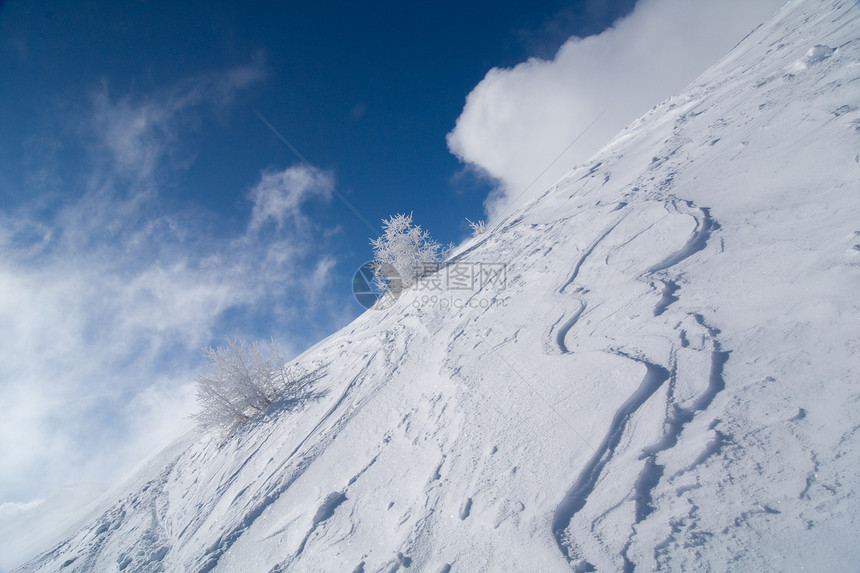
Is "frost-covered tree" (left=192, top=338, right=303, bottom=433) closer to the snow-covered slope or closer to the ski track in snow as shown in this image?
the snow-covered slope

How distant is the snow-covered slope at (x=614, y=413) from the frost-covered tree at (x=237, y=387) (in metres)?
0.46

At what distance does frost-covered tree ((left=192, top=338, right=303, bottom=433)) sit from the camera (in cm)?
556

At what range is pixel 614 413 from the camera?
8.11 ft

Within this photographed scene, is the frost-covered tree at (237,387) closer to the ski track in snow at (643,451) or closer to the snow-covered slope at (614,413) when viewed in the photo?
the snow-covered slope at (614,413)

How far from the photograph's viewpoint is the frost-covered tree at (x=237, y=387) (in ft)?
18.2

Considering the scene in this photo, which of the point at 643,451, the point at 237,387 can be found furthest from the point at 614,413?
the point at 237,387

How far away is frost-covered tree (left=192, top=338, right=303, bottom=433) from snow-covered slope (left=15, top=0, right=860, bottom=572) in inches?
18.2

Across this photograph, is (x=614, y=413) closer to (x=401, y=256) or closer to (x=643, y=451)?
(x=643, y=451)

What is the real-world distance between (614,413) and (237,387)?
221 inches

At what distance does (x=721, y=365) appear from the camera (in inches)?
94.1

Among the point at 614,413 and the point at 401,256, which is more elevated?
the point at 401,256

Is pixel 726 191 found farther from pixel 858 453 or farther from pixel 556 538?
pixel 556 538

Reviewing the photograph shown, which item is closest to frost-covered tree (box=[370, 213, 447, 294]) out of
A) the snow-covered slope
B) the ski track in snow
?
the snow-covered slope

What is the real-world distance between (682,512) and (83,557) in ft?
20.8
